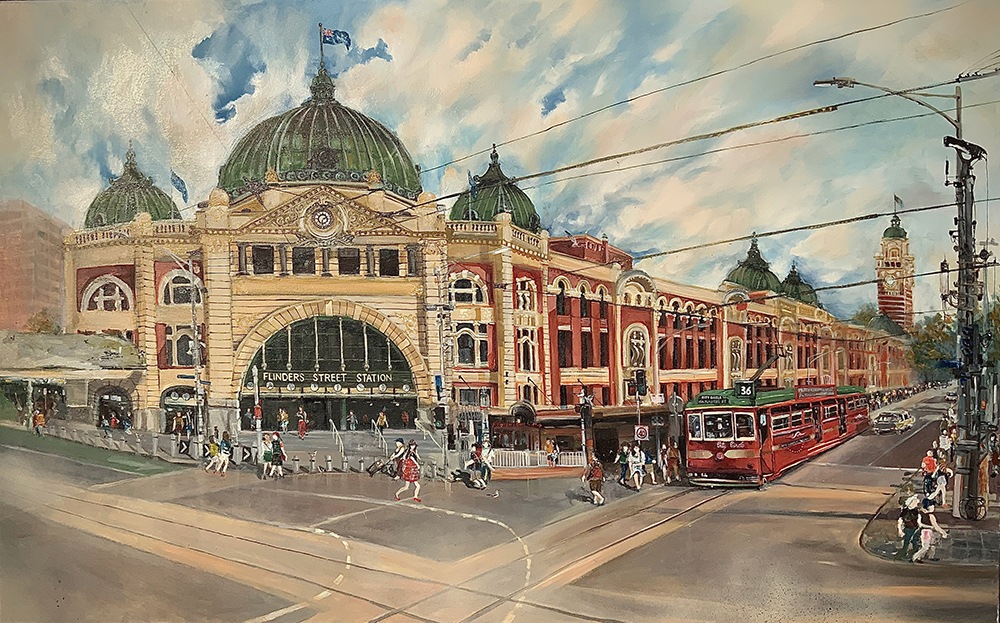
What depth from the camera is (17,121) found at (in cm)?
668

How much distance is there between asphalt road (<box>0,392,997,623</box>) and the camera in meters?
5.56

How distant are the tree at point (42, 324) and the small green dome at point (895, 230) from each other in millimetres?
6649

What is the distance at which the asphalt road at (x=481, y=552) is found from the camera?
219 inches

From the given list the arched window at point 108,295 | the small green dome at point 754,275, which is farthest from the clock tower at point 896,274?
the arched window at point 108,295

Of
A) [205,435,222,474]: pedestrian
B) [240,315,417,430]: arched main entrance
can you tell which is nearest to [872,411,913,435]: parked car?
[240,315,417,430]: arched main entrance

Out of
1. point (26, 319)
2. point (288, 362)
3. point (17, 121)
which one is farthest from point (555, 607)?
point (17, 121)

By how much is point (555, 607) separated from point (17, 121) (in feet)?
19.2

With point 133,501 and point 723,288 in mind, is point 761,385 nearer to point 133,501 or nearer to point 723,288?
point 723,288

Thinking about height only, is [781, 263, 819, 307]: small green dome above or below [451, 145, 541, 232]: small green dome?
below

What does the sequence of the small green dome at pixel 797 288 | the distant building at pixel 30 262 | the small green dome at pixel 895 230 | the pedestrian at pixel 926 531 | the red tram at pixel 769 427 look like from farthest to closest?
the distant building at pixel 30 262 → the red tram at pixel 769 427 → the small green dome at pixel 797 288 → the small green dome at pixel 895 230 → the pedestrian at pixel 926 531

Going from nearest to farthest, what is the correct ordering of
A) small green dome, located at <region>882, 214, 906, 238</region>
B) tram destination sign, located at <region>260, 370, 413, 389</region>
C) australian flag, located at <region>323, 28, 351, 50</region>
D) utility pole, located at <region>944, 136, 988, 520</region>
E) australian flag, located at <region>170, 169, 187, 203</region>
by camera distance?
utility pole, located at <region>944, 136, 988, 520</region> < small green dome, located at <region>882, 214, 906, 238</region> < australian flag, located at <region>323, 28, 351, 50</region> < tram destination sign, located at <region>260, 370, 413, 389</region> < australian flag, located at <region>170, 169, 187, 203</region>

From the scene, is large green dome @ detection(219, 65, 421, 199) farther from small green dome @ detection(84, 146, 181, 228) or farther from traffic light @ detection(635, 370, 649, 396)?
traffic light @ detection(635, 370, 649, 396)

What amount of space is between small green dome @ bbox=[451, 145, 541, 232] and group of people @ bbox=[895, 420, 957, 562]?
11.2ft

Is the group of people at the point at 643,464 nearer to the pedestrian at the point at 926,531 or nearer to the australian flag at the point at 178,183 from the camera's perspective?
the pedestrian at the point at 926,531
